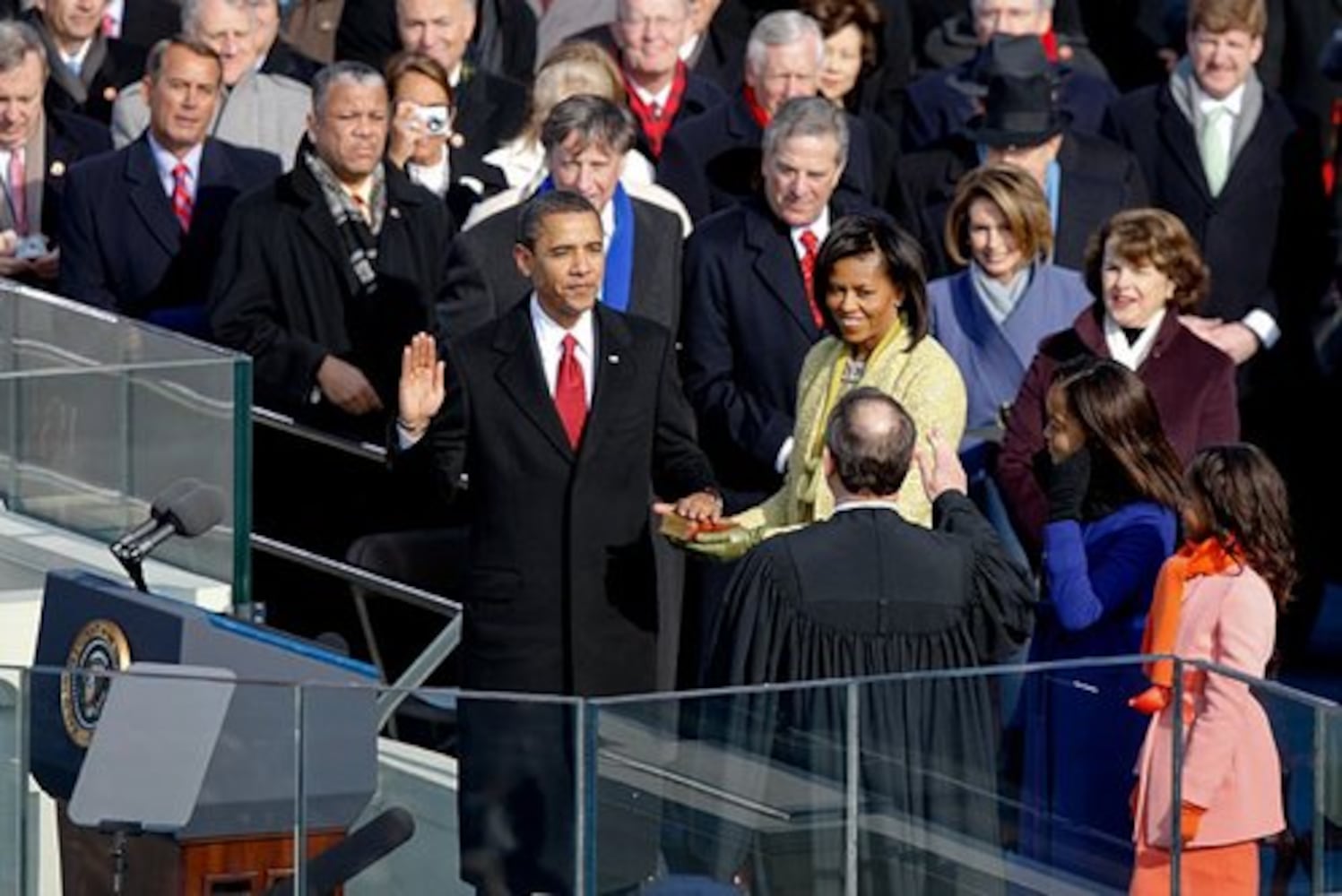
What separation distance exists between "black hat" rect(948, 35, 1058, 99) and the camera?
1.76 metres

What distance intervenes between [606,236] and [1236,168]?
2.90 meters

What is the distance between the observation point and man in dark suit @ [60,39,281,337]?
532 inches

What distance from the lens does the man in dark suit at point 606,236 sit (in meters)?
12.3

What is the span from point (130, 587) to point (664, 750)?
170 centimetres

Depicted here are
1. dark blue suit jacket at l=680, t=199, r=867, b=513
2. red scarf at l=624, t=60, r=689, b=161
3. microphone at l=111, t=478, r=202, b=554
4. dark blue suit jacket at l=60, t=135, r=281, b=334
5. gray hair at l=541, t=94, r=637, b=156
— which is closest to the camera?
microphone at l=111, t=478, r=202, b=554

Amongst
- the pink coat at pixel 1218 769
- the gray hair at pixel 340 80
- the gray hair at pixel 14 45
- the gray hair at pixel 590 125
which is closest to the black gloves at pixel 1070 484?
the pink coat at pixel 1218 769

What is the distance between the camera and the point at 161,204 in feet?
44.7

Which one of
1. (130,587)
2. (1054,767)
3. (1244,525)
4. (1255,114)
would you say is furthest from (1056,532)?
(1255,114)

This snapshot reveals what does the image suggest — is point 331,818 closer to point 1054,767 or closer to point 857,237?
point 1054,767

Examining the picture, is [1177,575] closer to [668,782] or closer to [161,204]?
[668,782]

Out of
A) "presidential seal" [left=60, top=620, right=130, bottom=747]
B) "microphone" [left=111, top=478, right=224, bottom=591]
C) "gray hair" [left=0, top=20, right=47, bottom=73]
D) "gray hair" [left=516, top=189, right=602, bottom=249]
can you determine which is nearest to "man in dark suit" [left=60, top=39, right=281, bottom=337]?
"gray hair" [left=0, top=20, right=47, bottom=73]

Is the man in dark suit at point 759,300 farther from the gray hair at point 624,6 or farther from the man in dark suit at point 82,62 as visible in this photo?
the man in dark suit at point 82,62

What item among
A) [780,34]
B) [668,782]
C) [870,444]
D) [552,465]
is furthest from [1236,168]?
Result: [668,782]

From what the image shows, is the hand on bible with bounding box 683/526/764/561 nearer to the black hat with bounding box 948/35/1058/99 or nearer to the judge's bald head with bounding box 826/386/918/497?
the judge's bald head with bounding box 826/386/918/497
